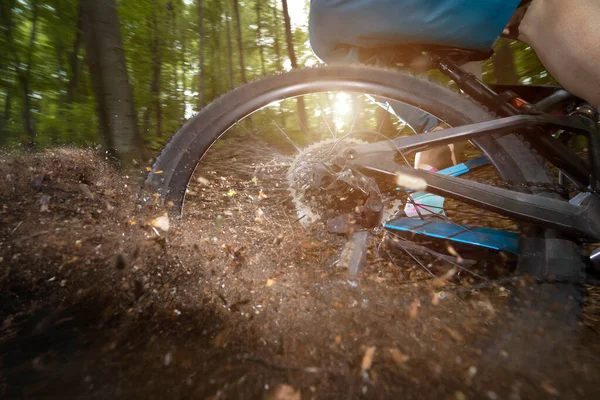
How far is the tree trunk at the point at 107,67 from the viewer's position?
3287 millimetres

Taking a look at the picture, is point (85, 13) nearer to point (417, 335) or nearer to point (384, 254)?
point (384, 254)

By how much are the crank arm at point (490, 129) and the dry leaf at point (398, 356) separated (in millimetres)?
981

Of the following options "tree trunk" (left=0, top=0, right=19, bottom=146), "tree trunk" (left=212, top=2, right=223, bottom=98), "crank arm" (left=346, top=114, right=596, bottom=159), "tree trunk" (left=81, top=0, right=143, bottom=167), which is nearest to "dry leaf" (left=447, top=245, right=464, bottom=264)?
"crank arm" (left=346, top=114, right=596, bottom=159)

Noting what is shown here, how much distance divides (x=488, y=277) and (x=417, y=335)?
877 mm

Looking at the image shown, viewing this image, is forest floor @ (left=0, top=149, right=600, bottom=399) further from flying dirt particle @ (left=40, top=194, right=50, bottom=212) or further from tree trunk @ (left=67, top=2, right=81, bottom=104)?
tree trunk @ (left=67, top=2, right=81, bottom=104)

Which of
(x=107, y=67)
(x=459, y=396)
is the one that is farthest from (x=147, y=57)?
(x=459, y=396)

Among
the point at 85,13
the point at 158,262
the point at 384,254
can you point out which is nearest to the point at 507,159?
the point at 384,254

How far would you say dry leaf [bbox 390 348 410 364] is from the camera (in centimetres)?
97

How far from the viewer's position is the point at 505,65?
5.17m

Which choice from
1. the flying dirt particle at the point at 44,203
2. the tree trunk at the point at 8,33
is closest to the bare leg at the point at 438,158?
the flying dirt particle at the point at 44,203

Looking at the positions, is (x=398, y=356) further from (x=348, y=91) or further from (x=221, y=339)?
(x=348, y=91)

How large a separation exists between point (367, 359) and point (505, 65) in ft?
20.3

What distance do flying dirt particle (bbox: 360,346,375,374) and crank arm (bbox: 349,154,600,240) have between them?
879mm

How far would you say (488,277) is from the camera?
5.57ft
